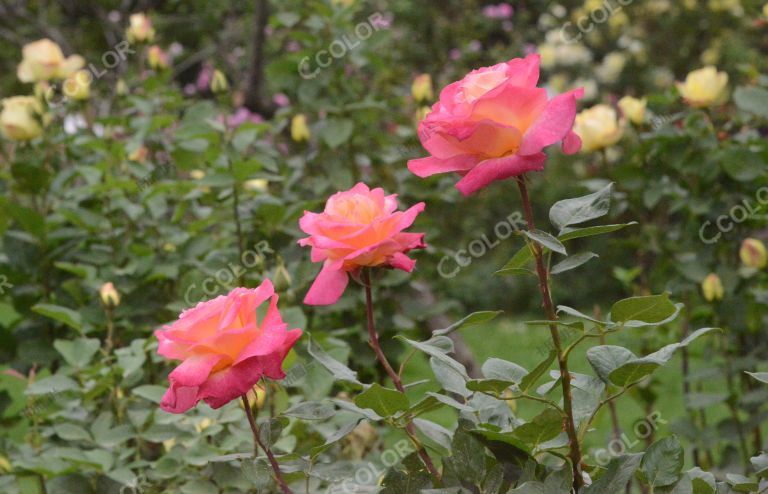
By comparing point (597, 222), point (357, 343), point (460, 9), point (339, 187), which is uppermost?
point (339, 187)

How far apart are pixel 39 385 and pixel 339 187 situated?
0.90m

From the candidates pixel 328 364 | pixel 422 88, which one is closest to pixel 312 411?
pixel 328 364

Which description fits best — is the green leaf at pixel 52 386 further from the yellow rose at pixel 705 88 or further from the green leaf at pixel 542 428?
the yellow rose at pixel 705 88

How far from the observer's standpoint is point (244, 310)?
79 cm

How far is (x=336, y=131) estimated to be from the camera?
2.18 m

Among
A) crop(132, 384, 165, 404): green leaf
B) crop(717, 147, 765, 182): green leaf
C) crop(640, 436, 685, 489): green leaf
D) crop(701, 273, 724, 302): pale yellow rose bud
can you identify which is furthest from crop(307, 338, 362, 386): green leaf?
crop(717, 147, 765, 182): green leaf

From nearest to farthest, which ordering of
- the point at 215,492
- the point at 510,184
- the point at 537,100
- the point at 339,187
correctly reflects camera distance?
1. the point at 537,100
2. the point at 215,492
3. the point at 339,187
4. the point at 510,184

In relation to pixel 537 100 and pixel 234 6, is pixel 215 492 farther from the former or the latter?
pixel 234 6

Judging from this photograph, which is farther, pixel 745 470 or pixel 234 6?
pixel 234 6

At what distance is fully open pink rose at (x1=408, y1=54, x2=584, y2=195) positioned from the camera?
0.74 meters

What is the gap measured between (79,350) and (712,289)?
1117 millimetres

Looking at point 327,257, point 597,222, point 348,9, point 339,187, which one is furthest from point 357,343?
point 597,222

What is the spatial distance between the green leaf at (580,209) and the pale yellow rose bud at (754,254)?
3.84 feet

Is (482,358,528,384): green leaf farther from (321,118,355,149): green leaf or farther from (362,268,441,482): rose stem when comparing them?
(321,118,355,149): green leaf
